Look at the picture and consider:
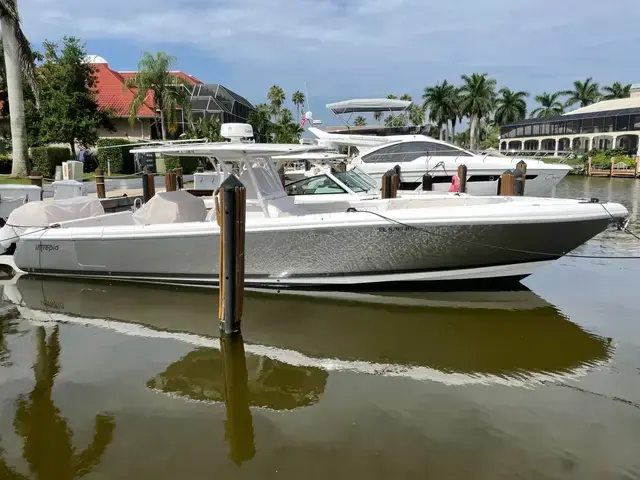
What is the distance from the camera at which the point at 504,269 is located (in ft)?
23.5

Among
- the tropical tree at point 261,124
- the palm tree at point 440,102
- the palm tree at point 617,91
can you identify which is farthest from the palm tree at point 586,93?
the tropical tree at point 261,124

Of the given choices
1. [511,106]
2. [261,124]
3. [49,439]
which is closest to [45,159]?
[49,439]

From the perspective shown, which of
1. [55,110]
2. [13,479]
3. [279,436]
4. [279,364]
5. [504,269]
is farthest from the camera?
[55,110]

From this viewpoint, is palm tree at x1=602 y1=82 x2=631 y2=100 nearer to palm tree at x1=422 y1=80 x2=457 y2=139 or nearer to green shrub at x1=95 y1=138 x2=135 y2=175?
palm tree at x1=422 y1=80 x2=457 y2=139

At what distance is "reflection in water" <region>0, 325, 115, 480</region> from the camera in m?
3.58

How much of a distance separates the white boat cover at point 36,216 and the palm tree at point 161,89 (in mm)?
21170

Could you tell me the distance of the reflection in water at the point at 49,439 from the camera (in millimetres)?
3583

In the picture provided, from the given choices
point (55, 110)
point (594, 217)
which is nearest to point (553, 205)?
point (594, 217)

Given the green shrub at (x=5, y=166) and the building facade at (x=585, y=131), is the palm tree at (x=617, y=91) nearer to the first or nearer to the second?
the building facade at (x=585, y=131)

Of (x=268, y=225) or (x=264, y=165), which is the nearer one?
(x=268, y=225)

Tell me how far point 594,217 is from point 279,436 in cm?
506

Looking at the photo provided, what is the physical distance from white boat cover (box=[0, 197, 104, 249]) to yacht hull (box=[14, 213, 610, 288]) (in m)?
0.38

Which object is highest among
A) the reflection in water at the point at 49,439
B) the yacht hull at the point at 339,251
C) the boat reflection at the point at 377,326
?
the yacht hull at the point at 339,251

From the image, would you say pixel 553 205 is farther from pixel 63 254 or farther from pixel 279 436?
pixel 63 254
